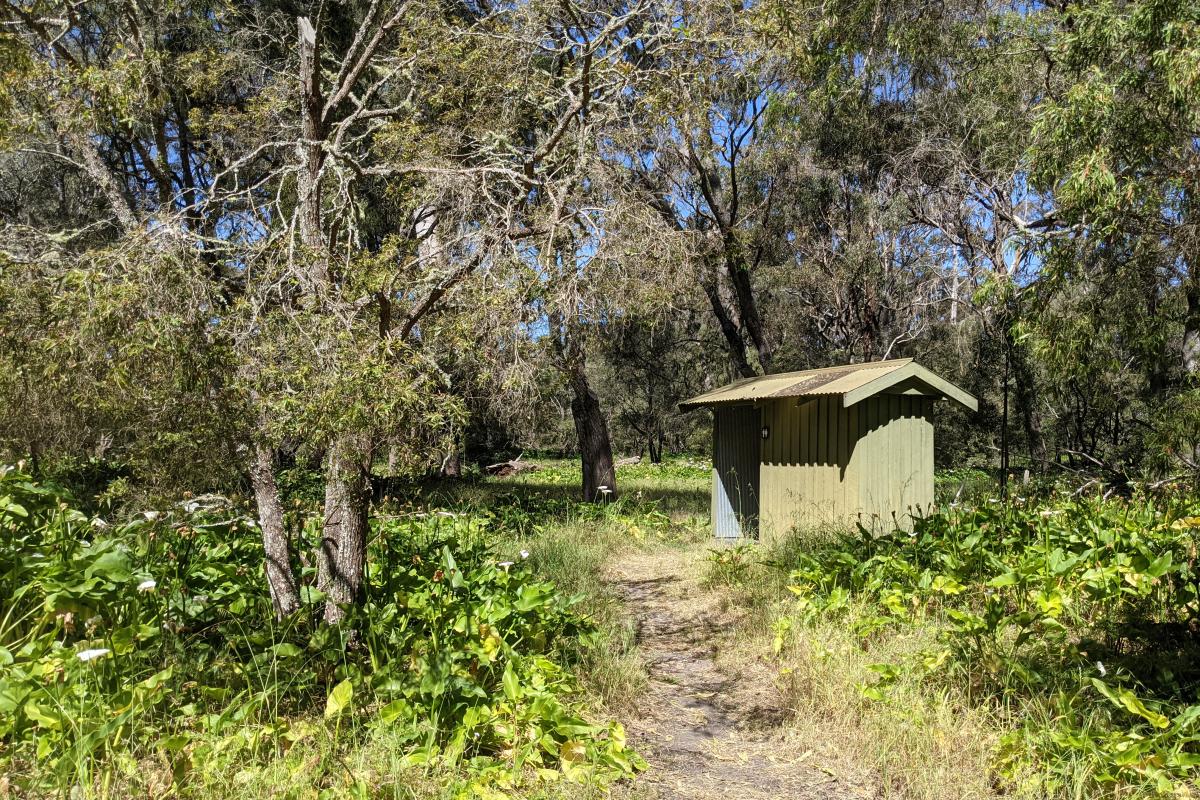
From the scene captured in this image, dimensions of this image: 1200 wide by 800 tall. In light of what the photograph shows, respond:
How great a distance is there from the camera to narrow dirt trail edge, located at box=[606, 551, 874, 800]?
3805mm

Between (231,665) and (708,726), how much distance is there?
2.70m

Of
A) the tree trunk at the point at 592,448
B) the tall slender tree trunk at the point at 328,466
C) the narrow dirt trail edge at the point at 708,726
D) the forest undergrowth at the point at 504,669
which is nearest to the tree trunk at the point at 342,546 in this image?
the tall slender tree trunk at the point at 328,466

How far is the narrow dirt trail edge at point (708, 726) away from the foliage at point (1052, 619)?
590 millimetres

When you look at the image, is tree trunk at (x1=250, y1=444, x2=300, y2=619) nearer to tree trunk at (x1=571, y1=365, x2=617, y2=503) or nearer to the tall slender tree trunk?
the tall slender tree trunk

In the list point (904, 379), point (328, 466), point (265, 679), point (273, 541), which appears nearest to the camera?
point (265, 679)

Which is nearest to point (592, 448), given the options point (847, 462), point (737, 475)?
point (737, 475)

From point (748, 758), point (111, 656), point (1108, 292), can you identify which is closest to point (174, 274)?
point (111, 656)

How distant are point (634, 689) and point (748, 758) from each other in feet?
2.96

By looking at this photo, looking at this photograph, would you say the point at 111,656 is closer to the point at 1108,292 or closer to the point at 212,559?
the point at 212,559

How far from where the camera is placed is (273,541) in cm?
446

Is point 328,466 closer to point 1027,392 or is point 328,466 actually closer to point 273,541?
Answer: point 273,541

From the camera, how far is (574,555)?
826 cm

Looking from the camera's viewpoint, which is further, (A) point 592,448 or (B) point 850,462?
(A) point 592,448

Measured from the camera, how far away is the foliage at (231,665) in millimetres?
2715
